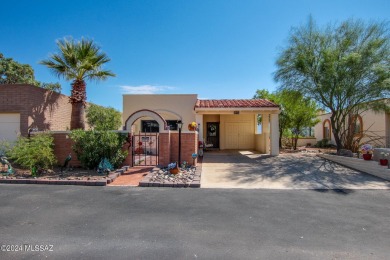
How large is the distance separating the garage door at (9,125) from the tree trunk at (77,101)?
2.42m

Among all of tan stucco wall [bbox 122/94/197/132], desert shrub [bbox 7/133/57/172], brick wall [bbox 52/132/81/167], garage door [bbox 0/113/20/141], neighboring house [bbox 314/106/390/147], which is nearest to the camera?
desert shrub [bbox 7/133/57/172]

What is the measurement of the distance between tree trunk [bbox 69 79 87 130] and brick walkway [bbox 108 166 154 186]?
4.76 metres

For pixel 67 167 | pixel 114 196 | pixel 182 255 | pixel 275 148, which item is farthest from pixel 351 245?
pixel 275 148

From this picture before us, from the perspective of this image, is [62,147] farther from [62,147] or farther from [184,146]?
[184,146]

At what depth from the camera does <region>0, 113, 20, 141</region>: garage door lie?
498 inches

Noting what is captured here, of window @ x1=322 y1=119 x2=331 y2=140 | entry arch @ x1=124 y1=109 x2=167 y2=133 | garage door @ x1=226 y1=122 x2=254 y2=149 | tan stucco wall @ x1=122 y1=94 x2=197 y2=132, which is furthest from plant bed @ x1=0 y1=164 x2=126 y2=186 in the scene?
window @ x1=322 y1=119 x2=331 y2=140

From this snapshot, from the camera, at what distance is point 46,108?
13820 mm

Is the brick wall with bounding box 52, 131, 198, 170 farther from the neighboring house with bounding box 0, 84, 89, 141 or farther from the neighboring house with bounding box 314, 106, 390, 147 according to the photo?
the neighboring house with bounding box 314, 106, 390, 147

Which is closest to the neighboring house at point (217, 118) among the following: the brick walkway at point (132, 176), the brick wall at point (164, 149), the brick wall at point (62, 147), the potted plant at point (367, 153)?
the brick wall at point (164, 149)

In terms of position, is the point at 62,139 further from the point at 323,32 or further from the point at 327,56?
the point at 323,32

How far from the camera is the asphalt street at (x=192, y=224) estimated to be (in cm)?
370

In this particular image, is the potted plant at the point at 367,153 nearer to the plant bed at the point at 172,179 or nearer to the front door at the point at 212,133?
the plant bed at the point at 172,179

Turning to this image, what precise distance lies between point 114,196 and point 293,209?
432 centimetres

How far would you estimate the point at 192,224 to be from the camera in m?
4.75
